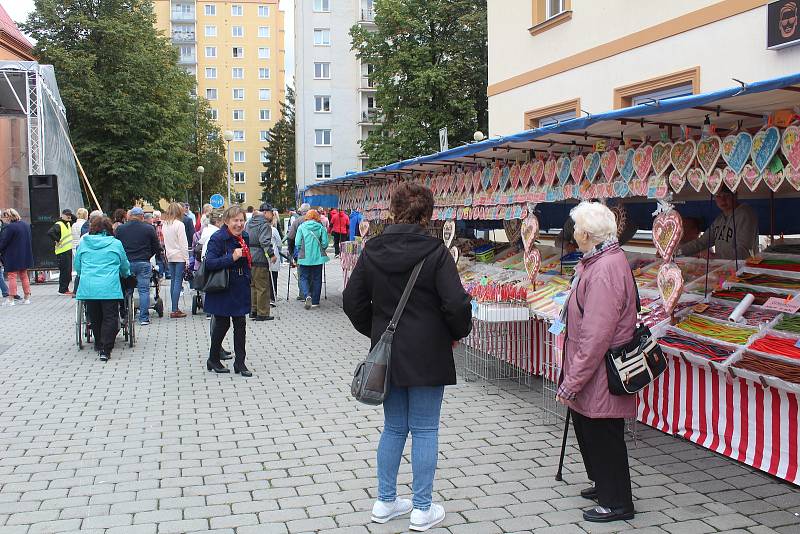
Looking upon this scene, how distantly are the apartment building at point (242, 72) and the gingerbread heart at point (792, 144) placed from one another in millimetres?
79617

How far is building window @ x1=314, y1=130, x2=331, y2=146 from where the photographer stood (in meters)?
53.9

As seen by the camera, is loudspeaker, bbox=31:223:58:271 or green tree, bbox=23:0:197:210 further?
green tree, bbox=23:0:197:210

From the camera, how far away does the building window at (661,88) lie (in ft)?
35.0

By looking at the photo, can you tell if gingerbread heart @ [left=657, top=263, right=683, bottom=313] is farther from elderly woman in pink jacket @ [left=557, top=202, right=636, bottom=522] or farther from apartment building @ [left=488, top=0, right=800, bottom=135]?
apartment building @ [left=488, top=0, right=800, bottom=135]

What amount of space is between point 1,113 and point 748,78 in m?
17.9

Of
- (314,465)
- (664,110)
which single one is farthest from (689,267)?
(314,465)

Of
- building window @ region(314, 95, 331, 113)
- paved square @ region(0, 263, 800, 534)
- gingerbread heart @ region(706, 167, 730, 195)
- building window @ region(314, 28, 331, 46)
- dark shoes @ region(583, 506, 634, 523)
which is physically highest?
building window @ region(314, 28, 331, 46)

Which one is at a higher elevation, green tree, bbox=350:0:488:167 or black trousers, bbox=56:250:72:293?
green tree, bbox=350:0:488:167

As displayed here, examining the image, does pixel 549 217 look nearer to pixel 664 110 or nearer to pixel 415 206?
pixel 664 110

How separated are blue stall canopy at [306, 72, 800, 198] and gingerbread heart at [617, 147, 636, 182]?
15 centimetres

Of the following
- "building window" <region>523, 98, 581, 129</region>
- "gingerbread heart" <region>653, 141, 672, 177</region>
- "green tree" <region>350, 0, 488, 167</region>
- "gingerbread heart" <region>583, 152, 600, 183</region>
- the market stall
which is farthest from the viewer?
"green tree" <region>350, 0, 488, 167</region>

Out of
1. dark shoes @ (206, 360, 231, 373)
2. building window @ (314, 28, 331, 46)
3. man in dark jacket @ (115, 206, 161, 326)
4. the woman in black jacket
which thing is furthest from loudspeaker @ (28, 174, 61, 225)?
building window @ (314, 28, 331, 46)

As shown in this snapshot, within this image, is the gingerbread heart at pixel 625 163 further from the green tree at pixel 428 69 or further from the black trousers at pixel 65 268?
the green tree at pixel 428 69

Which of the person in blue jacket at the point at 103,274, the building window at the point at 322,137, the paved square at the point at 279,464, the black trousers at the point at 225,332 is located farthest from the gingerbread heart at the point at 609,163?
the building window at the point at 322,137
